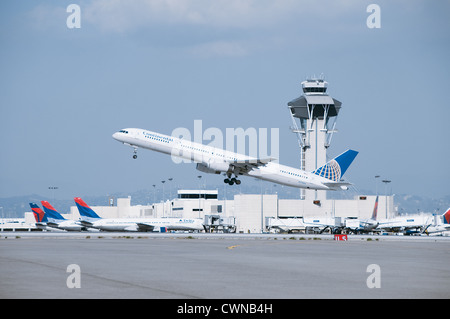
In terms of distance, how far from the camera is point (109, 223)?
124000 millimetres

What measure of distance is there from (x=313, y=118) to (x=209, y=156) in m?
106

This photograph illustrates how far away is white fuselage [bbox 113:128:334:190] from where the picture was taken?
275 ft

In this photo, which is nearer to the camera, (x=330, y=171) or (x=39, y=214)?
(x=330, y=171)

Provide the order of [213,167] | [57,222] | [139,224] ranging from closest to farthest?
[213,167] → [139,224] → [57,222]

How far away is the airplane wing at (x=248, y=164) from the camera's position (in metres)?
87.8

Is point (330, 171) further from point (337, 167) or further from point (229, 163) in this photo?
point (229, 163)

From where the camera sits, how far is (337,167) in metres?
103

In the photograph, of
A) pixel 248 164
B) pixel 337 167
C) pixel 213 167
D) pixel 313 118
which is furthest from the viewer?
pixel 313 118
